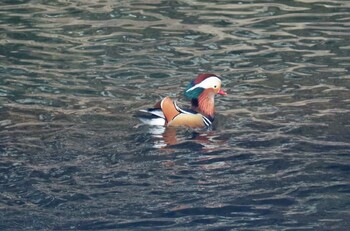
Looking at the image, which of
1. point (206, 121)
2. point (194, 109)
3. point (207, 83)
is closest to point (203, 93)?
point (207, 83)

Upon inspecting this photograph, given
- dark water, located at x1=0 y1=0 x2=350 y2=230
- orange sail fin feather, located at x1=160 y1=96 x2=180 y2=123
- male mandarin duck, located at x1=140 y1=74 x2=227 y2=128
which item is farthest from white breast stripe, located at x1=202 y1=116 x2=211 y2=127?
orange sail fin feather, located at x1=160 y1=96 x2=180 y2=123

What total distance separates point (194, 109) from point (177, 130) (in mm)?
556

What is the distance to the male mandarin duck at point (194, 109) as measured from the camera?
10.8 metres

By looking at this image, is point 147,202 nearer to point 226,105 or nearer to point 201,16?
point 226,105

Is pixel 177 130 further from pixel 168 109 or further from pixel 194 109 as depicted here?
pixel 194 109

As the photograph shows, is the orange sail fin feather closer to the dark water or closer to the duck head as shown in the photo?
the dark water

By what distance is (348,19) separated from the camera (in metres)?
15.8

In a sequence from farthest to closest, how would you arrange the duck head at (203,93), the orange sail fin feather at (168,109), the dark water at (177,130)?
the duck head at (203,93) → the orange sail fin feather at (168,109) → the dark water at (177,130)

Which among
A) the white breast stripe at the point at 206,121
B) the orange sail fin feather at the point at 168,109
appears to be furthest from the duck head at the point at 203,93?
the orange sail fin feather at the point at 168,109

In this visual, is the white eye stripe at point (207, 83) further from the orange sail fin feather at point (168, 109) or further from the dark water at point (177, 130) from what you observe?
the orange sail fin feather at point (168, 109)

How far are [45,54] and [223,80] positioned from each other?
121 inches

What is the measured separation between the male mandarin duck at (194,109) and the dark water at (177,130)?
0.16 meters

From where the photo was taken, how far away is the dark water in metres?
8.48

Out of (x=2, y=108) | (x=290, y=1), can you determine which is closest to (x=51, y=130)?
(x=2, y=108)
